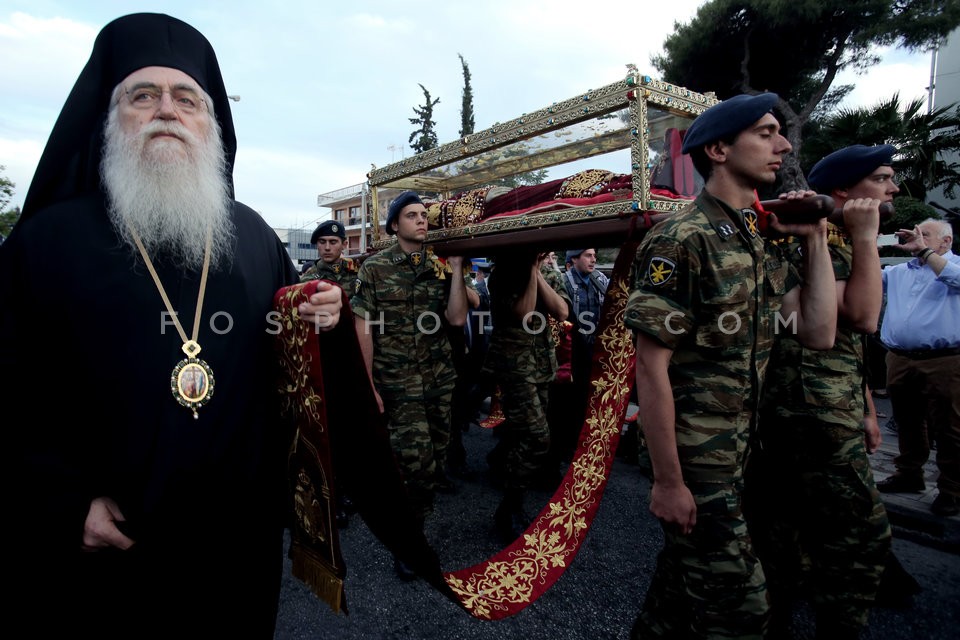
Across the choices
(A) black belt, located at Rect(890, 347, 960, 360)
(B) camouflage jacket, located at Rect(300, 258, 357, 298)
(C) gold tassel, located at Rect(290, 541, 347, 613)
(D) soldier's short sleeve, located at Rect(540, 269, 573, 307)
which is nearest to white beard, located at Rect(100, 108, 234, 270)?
(C) gold tassel, located at Rect(290, 541, 347, 613)

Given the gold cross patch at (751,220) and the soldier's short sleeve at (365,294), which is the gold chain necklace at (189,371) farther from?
the soldier's short sleeve at (365,294)

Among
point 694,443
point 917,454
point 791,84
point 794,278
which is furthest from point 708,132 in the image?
point 791,84

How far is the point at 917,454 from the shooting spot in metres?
4.24

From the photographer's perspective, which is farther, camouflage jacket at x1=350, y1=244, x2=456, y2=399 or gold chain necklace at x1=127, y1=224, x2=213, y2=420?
camouflage jacket at x1=350, y1=244, x2=456, y2=399

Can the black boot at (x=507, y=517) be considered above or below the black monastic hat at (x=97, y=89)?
below

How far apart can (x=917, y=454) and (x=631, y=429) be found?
7.36 feet

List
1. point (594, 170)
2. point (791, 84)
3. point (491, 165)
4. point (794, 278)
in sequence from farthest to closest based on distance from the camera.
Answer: point (791, 84) < point (491, 165) < point (594, 170) < point (794, 278)

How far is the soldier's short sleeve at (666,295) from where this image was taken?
5.94 feet

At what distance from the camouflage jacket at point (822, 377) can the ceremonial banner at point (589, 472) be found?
2.17 feet

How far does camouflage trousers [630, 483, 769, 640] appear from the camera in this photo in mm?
1722

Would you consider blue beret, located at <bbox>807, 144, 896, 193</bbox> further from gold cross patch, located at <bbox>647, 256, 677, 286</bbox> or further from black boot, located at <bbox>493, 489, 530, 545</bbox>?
black boot, located at <bbox>493, 489, 530, 545</bbox>

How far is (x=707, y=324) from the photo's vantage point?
188cm

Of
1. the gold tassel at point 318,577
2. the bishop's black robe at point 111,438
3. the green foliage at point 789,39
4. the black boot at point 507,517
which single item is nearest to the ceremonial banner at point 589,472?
the black boot at point 507,517

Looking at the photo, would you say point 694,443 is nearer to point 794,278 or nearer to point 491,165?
point 794,278
